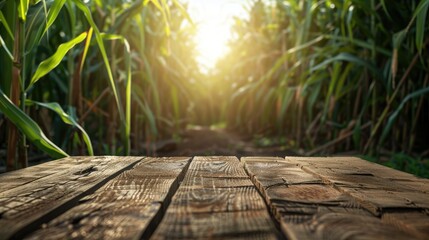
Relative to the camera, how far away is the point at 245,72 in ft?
15.6

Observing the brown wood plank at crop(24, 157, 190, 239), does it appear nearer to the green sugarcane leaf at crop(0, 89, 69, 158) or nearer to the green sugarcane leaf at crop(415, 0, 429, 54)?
the green sugarcane leaf at crop(0, 89, 69, 158)

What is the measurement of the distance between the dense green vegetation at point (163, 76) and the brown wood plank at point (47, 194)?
181mm

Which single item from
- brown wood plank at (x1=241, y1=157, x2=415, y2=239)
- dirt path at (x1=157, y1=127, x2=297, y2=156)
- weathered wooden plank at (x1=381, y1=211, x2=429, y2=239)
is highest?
brown wood plank at (x1=241, y1=157, x2=415, y2=239)

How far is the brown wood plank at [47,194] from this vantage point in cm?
49

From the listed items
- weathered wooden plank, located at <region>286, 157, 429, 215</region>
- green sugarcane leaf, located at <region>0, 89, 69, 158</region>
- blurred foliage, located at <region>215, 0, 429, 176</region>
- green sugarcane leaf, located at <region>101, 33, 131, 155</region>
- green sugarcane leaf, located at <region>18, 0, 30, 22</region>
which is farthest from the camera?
blurred foliage, located at <region>215, 0, 429, 176</region>

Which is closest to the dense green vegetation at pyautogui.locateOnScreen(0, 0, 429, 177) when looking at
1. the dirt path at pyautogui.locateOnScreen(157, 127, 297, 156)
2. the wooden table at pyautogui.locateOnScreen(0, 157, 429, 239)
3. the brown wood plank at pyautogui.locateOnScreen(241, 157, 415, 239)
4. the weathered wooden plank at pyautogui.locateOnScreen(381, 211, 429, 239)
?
the dirt path at pyautogui.locateOnScreen(157, 127, 297, 156)

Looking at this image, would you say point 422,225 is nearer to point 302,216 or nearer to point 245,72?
point 302,216

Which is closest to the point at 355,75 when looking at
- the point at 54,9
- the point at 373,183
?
the point at 373,183

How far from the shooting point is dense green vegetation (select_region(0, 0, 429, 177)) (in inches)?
41.8

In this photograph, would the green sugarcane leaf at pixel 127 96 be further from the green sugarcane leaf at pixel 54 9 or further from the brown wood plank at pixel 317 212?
the brown wood plank at pixel 317 212

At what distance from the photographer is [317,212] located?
0.53 meters

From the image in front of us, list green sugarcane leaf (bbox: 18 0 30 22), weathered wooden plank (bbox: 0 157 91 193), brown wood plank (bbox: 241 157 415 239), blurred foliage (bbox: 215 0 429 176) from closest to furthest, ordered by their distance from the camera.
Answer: brown wood plank (bbox: 241 157 415 239)
weathered wooden plank (bbox: 0 157 91 193)
green sugarcane leaf (bbox: 18 0 30 22)
blurred foliage (bbox: 215 0 429 176)

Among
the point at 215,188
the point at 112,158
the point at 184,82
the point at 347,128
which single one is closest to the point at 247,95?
the point at 184,82

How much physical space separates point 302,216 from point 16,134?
85cm
